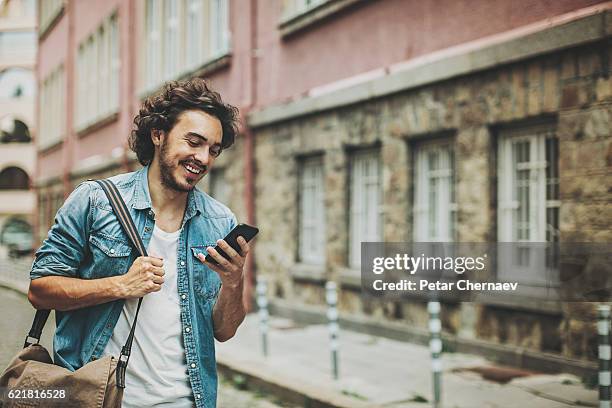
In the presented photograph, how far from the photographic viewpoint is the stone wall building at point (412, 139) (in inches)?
306

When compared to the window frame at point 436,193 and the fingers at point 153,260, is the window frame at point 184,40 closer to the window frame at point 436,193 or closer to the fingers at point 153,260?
the window frame at point 436,193

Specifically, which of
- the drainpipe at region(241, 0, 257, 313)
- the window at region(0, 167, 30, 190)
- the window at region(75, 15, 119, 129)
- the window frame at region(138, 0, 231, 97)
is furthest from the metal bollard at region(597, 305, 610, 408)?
the window at region(0, 167, 30, 190)

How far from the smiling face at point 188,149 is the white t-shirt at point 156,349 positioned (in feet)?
0.78

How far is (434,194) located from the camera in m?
10.0

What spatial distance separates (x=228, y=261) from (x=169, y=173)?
36 centimetres

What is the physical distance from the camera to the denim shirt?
8.44 feet

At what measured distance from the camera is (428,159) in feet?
33.1

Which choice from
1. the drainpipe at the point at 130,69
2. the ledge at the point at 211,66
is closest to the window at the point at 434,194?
the ledge at the point at 211,66

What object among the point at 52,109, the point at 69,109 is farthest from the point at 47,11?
the point at 69,109

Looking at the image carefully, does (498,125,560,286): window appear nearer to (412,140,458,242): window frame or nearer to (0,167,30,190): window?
(412,140,458,242): window frame

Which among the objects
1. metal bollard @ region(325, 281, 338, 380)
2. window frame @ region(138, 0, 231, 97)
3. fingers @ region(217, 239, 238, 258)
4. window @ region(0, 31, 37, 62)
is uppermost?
window @ region(0, 31, 37, 62)

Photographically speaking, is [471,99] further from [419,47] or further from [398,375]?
[398,375]

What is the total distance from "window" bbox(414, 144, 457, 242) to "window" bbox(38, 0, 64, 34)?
21205 millimetres

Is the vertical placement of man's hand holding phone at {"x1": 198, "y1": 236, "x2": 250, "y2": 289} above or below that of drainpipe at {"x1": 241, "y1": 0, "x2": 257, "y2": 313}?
below
